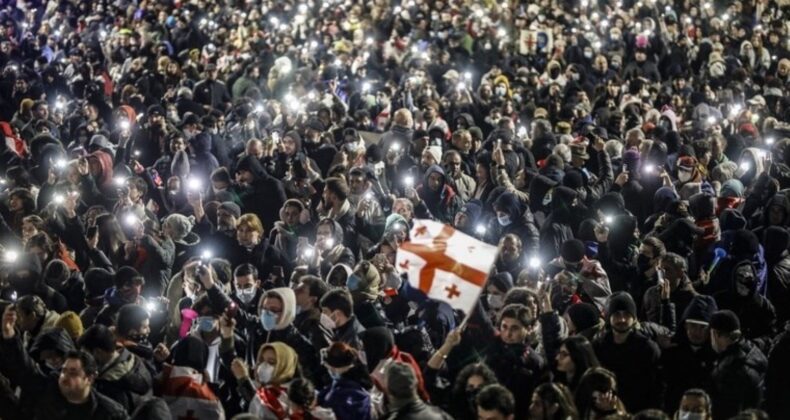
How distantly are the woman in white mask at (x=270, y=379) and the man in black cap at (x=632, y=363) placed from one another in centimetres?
201

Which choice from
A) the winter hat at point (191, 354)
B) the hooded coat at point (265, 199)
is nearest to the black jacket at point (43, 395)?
the winter hat at point (191, 354)

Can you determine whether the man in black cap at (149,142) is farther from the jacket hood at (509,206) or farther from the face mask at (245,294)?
the face mask at (245,294)

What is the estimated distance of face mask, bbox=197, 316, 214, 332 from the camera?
717 centimetres

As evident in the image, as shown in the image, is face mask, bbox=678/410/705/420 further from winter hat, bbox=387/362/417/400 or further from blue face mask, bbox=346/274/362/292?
blue face mask, bbox=346/274/362/292

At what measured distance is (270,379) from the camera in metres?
6.34

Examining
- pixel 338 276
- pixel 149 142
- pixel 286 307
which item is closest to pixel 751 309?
pixel 338 276

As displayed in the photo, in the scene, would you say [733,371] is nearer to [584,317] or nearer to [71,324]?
[584,317]

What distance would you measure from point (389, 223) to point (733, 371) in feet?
12.3

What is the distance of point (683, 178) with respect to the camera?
1137 centimetres

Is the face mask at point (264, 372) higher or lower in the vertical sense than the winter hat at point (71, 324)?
higher

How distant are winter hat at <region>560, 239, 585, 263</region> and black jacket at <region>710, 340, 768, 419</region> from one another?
2.15 meters

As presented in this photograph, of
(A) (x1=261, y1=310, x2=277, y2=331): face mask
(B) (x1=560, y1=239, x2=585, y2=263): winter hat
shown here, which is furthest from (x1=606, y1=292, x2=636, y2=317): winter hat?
(A) (x1=261, y1=310, x2=277, y2=331): face mask

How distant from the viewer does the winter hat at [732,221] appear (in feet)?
32.2

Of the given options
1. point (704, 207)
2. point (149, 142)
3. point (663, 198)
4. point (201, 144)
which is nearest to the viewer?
point (704, 207)
